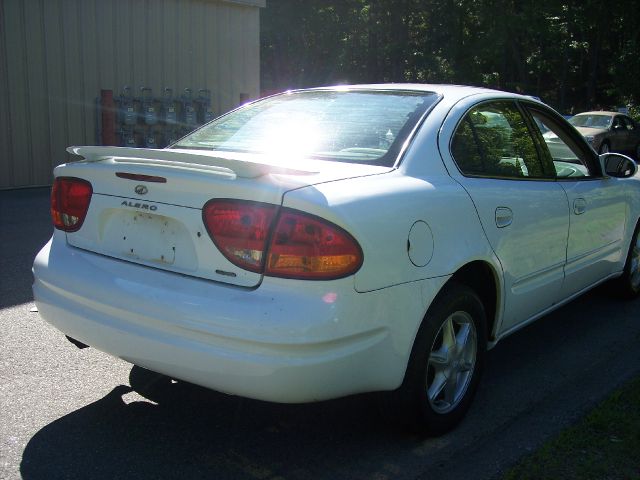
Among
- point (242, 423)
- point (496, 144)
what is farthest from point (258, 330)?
point (496, 144)

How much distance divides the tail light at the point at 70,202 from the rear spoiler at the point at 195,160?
0.48ft

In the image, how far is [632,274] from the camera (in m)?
5.79

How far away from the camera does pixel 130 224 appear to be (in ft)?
10.5

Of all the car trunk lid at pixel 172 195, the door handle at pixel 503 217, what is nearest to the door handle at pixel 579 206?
the door handle at pixel 503 217

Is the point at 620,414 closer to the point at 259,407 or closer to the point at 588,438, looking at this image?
the point at 588,438

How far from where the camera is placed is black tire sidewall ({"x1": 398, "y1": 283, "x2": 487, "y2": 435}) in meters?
3.11

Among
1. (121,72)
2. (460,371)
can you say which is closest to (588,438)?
(460,371)

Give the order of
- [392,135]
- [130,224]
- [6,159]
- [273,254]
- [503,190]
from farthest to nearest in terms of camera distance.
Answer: [6,159] → [503,190] → [392,135] → [130,224] → [273,254]

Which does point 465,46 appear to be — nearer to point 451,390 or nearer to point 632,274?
point 632,274

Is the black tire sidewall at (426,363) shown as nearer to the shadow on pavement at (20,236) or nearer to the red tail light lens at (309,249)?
the red tail light lens at (309,249)

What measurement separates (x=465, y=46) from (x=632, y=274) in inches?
1373

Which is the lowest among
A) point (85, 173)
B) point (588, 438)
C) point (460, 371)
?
point (588, 438)

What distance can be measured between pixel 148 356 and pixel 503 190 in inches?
77.1

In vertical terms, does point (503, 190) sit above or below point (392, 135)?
below
